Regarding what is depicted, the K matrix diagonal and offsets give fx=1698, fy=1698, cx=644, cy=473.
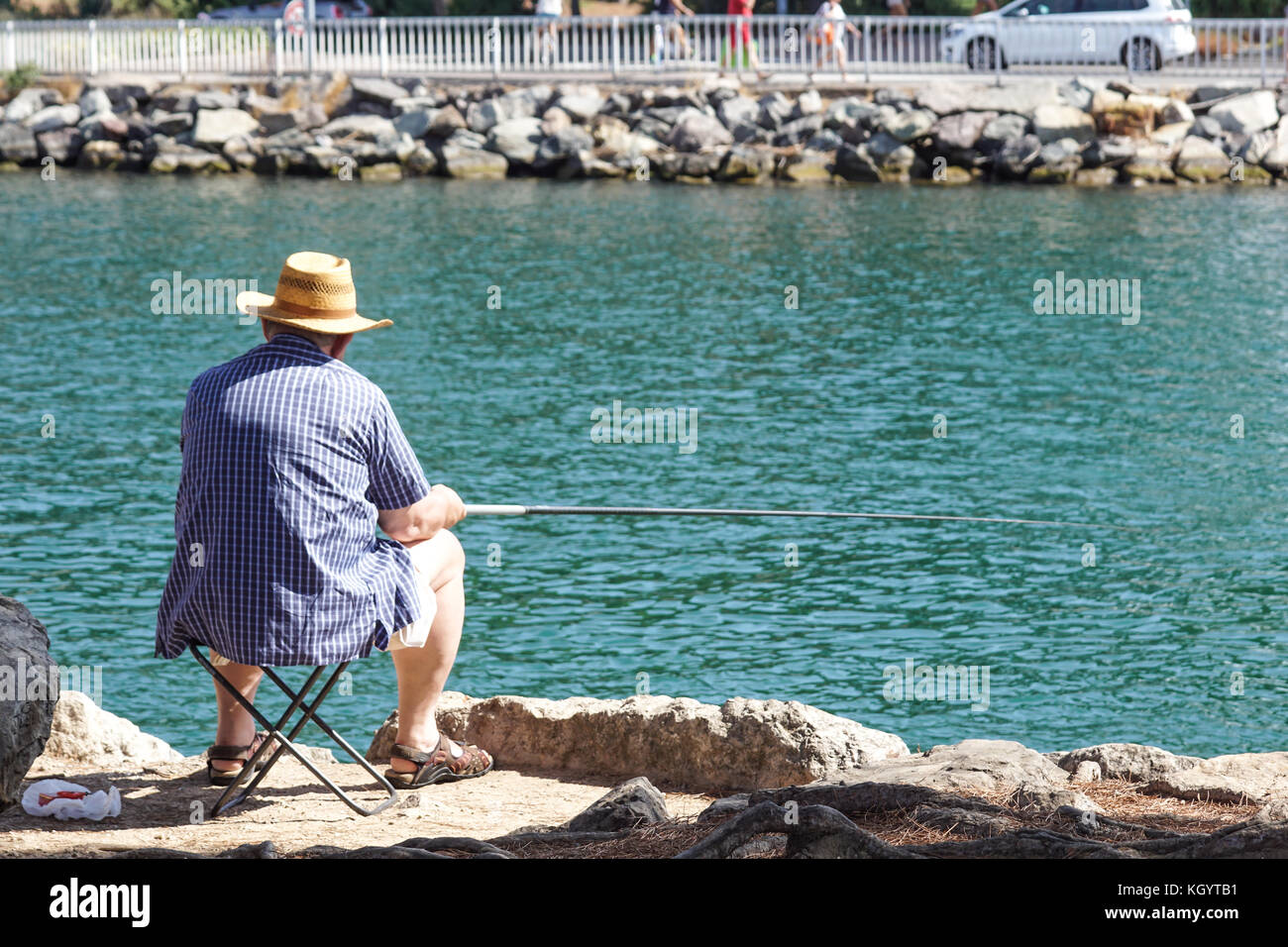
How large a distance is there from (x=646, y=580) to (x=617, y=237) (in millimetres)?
14819

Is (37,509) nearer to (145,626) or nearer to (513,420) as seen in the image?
(145,626)

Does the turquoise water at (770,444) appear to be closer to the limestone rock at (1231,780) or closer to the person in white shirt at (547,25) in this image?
the limestone rock at (1231,780)

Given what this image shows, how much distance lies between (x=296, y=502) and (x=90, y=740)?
1980mm

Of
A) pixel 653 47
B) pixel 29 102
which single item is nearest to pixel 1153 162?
pixel 653 47

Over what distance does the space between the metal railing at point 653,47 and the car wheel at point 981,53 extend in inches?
1.3

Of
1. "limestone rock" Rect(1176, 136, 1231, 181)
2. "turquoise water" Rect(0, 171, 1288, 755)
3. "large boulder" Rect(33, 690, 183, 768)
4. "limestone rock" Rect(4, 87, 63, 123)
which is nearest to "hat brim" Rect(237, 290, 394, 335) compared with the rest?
"large boulder" Rect(33, 690, 183, 768)

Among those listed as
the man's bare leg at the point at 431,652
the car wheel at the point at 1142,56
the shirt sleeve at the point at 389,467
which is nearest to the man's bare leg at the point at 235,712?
the man's bare leg at the point at 431,652

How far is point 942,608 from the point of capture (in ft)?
33.4

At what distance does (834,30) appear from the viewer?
3394 cm

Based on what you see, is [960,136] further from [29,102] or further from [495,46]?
[29,102]

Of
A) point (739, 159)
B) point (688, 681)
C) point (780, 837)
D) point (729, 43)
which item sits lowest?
point (688, 681)

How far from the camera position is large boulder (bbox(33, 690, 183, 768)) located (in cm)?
633

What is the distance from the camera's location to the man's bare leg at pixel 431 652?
221 inches
